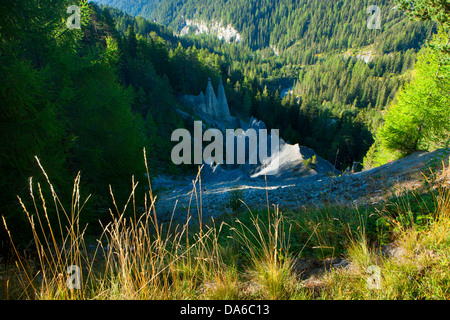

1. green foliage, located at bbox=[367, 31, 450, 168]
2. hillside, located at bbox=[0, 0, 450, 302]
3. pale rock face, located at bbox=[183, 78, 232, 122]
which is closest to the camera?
hillside, located at bbox=[0, 0, 450, 302]

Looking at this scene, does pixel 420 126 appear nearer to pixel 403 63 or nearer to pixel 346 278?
pixel 346 278

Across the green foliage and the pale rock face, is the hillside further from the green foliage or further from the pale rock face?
the pale rock face

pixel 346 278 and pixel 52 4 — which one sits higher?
pixel 52 4

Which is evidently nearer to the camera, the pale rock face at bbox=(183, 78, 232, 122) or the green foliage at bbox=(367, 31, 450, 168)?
the green foliage at bbox=(367, 31, 450, 168)

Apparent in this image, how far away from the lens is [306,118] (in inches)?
2584

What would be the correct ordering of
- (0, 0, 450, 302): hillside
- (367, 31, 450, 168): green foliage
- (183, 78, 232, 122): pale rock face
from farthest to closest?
1. (183, 78, 232, 122): pale rock face
2. (367, 31, 450, 168): green foliage
3. (0, 0, 450, 302): hillside

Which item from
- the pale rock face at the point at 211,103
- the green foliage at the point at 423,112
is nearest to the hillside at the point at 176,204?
the green foliage at the point at 423,112

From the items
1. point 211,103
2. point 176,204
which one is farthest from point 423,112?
point 211,103

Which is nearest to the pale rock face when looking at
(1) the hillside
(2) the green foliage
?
(1) the hillside

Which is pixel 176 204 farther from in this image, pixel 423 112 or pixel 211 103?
pixel 211 103

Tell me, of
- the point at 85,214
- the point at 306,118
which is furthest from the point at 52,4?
the point at 306,118

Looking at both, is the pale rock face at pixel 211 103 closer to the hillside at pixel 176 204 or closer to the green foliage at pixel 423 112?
the hillside at pixel 176 204
